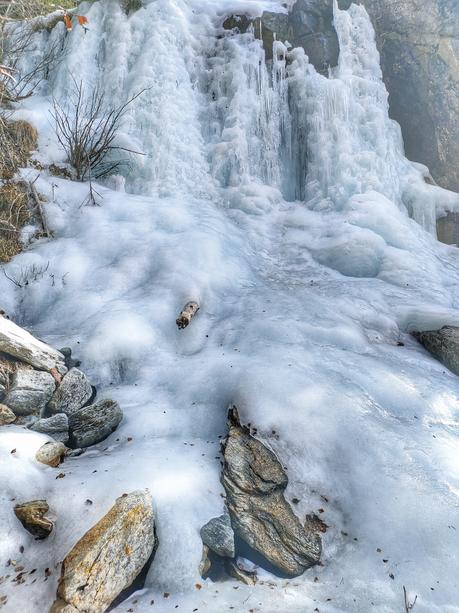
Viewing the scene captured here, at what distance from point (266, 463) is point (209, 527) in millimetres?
604

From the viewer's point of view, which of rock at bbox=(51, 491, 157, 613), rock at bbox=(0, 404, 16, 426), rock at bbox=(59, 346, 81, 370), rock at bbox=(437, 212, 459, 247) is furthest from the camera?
rock at bbox=(437, 212, 459, 247)

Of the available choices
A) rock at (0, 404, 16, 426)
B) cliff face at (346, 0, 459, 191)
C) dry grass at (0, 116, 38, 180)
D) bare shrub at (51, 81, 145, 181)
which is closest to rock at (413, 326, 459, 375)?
rock at (0, 404, 16, 426)

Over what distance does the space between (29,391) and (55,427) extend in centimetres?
40

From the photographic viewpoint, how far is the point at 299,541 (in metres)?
2.48

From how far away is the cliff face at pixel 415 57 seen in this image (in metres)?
8.40

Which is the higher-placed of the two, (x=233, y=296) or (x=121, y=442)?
(x=233, y=296)

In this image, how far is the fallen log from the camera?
4383mm

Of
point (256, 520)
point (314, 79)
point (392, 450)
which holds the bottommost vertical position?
point (256, 520)

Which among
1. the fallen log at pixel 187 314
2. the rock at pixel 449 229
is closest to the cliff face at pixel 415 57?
the rock at pixel 449 229

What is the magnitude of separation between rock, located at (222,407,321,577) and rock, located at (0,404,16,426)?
1565mm

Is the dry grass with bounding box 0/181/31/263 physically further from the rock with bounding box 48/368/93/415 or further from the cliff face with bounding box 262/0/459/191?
the cliff face with bounding box 262/0/459/191

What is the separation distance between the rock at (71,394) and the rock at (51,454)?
53 cm

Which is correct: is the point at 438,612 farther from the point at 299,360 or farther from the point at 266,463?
the point at 299,360

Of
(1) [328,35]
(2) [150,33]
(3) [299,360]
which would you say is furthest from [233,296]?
(1) [328,35]
